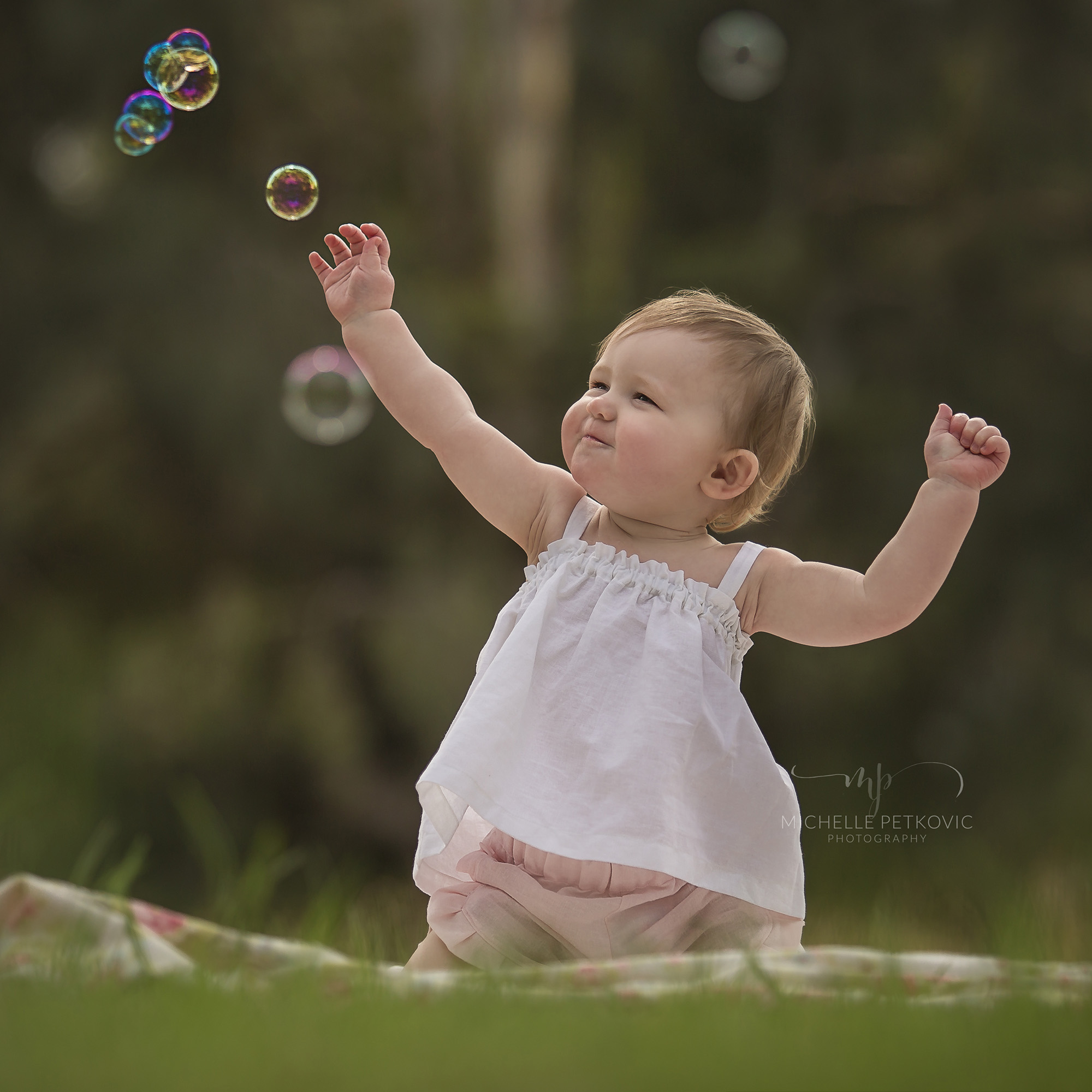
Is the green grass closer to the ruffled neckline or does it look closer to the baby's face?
the ruffled neckline

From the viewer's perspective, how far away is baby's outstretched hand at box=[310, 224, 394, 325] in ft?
5.98

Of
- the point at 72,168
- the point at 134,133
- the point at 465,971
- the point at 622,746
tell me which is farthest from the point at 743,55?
the point at 72,168

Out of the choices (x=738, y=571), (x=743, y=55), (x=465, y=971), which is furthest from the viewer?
(x=743, y=55)

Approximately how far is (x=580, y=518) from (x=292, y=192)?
789mm

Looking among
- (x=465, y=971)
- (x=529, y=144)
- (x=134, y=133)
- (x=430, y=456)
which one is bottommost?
(x=465, y=971)

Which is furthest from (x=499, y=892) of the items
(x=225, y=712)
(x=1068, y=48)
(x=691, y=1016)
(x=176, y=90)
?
(x=1068, y=48)

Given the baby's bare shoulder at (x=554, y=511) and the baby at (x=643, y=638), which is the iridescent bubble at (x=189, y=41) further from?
the baby's bare shoulder at (x=554, y=511)

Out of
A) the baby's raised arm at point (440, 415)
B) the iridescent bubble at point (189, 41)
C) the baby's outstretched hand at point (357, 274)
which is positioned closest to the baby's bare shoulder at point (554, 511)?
the baby's raised arm at point (440, 415)

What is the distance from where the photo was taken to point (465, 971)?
58.7 inches

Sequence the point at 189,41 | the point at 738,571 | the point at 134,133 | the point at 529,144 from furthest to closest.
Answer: the point at 529,144
the point at 134,133
the point at 189,41
the point at 738,571

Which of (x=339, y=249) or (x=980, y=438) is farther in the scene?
(x=339, y=249)

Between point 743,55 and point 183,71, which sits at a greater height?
point 743,55

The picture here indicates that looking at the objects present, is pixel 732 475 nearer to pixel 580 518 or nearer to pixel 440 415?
pixel 580 518

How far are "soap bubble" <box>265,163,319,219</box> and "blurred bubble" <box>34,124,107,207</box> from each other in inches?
145
